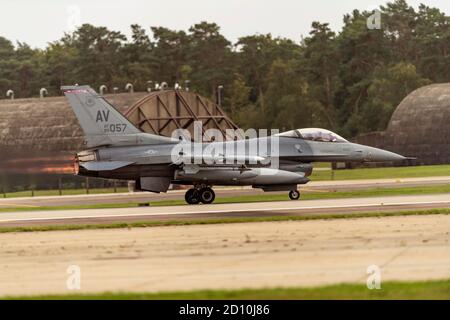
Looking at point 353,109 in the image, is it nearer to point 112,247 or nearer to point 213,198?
point 213,198

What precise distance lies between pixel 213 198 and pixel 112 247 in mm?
16454

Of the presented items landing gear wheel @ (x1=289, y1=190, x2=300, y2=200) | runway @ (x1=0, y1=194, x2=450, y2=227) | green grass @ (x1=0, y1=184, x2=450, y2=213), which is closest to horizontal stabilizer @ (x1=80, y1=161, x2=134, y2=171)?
green grass @ (x1=0, y1=184, x2=450, y2=213)

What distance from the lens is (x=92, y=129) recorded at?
36.2m

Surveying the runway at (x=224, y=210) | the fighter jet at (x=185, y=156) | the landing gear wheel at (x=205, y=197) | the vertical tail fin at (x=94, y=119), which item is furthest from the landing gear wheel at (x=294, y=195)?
the vertical tail fin at (x=94, y=119)

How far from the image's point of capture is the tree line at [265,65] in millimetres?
102125

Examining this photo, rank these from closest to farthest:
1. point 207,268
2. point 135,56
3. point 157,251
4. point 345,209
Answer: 1. point 207,268
2. point 157,251
3. point 345,209
4. point 135,56

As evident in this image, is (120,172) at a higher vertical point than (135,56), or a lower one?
lower

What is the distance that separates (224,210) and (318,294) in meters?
17.8

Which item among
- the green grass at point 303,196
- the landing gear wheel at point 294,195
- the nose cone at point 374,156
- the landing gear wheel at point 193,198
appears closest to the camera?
the landing gear wheel at point 294,195

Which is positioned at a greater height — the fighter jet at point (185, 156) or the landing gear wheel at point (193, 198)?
the fighter jet at point (185, 156)

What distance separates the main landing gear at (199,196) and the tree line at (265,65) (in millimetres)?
60722

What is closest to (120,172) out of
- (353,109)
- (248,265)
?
(248,265)

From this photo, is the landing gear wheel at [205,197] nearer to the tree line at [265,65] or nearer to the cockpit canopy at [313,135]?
the cockpit canopy at [313,135]
